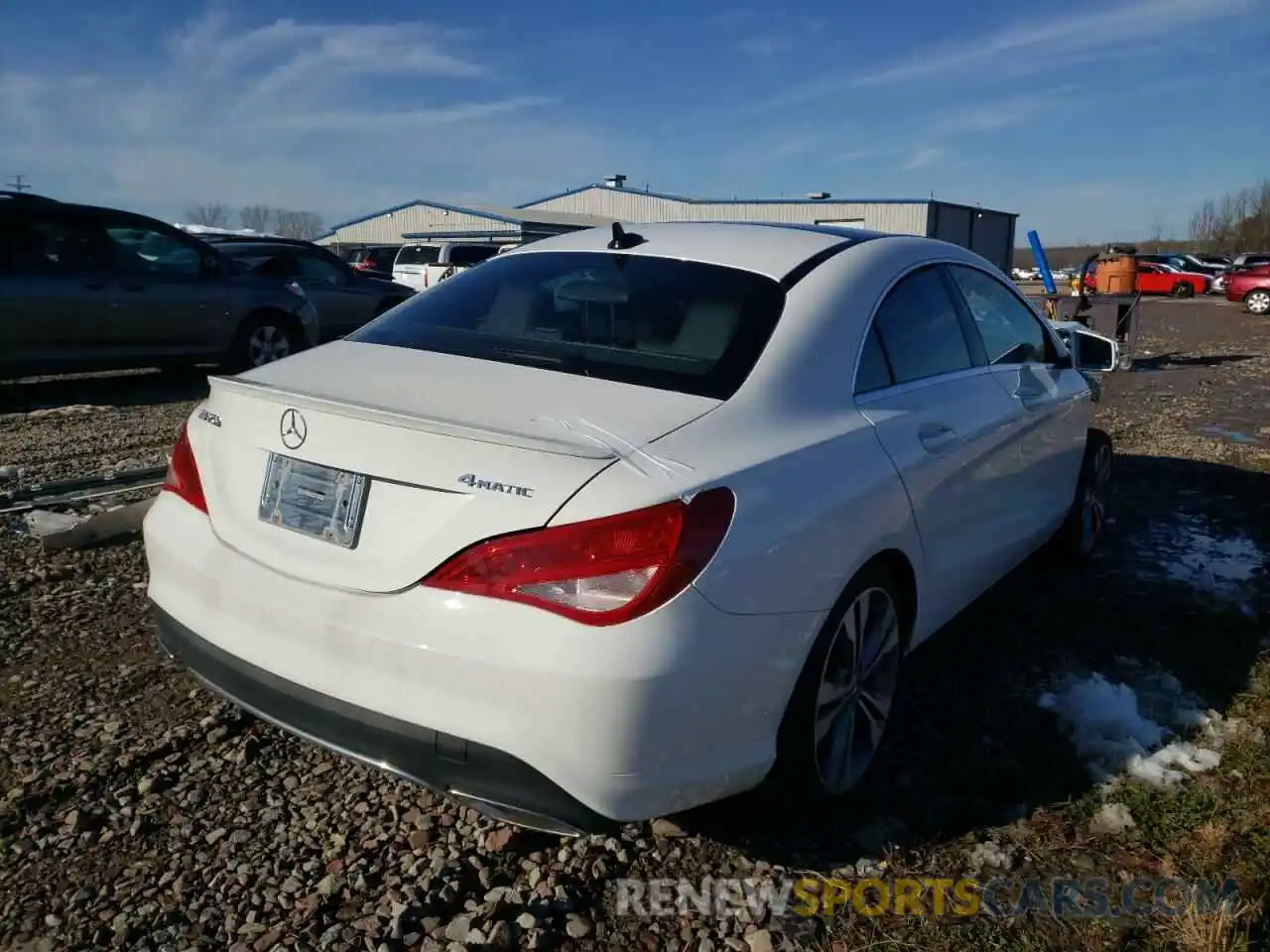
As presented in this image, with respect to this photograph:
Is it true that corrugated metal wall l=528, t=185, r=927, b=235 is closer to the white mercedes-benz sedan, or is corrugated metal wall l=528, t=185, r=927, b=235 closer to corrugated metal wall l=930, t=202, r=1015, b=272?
corrugated metal wall l=930, t=202, r=1015, b=272

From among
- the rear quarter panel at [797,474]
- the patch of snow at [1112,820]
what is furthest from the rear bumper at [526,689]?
the patch of snow at [1112,820]

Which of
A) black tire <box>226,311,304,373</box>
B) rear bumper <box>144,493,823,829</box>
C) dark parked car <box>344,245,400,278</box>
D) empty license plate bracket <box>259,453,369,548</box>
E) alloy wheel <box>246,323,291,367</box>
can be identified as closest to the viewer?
rear bumper <box>144,493,823,829</box>

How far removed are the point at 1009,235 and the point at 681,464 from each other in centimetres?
5463

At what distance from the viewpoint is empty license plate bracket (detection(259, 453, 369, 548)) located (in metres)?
2.30

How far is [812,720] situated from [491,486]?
1032 mm

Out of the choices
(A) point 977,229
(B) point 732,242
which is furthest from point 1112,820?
(A) point 977,229

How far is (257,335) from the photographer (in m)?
10.1

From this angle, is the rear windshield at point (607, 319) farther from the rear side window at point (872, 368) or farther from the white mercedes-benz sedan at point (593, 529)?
the rear side window at point (872, 368)

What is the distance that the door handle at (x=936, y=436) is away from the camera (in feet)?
10.2

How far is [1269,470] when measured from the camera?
7.32m

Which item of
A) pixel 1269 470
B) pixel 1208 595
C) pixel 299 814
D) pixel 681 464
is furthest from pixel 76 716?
pixel 1269 470

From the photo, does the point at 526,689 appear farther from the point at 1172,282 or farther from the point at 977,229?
the point at 977,229

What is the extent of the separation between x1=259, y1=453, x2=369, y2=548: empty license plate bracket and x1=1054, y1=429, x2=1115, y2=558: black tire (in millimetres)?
3666

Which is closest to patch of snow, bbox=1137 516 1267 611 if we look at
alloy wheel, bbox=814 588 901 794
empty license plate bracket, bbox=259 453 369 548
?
alloy wheel, bbox=814 588 901 794
